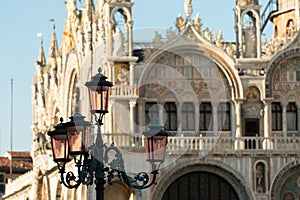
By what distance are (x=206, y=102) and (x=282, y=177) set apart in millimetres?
5137

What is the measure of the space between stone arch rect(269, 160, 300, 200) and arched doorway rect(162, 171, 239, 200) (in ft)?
5.67

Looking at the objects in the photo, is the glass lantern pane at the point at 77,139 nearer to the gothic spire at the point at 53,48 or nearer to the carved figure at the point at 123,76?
the carved figure at the point at 123,76

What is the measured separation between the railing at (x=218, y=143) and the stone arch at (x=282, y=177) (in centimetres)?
69

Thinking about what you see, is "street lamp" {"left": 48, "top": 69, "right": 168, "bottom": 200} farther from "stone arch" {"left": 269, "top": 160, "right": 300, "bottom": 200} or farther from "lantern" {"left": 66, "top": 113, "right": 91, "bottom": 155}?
"stone arch" {"left": 269, "top": 160, "right": 300, "bottom": 200}

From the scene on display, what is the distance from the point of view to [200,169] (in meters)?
51.6

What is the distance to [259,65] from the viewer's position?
5312 centimetres

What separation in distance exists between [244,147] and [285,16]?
1053 cm

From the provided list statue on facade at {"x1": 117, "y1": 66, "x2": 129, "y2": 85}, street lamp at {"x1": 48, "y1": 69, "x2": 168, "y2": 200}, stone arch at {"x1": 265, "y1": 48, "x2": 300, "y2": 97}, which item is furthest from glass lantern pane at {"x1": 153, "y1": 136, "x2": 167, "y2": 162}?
stone arch at {"x1": 265, "y1": 48, "x2": 300, "y2": 97}

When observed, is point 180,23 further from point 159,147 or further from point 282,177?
point 159,147

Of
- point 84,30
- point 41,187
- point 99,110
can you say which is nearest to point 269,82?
point 84,30

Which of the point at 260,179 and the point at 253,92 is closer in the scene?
the point at 260,179

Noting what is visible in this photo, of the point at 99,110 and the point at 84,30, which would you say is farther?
the point at 84,30

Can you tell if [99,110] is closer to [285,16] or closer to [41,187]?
[285,16]

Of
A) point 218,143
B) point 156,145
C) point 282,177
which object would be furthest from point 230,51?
point 156,145
